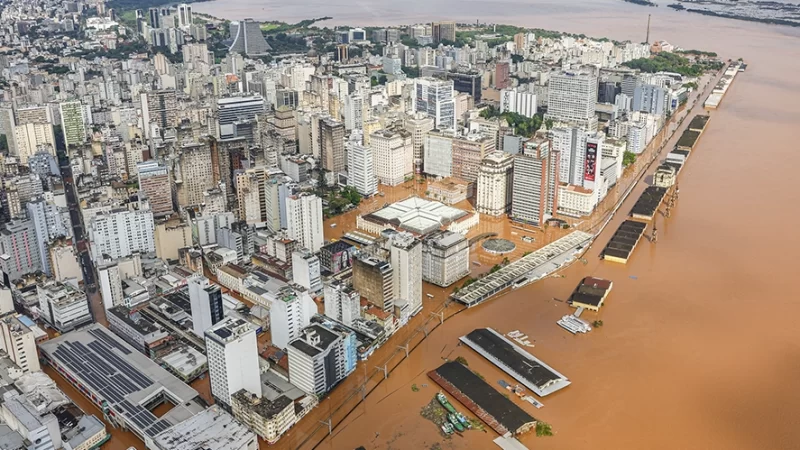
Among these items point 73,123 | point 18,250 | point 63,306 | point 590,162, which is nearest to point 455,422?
point 63,306

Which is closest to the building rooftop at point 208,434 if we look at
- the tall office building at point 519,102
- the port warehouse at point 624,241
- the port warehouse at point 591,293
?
the port warehouse at point 591,293

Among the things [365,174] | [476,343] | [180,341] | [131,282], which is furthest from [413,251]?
[365,174]

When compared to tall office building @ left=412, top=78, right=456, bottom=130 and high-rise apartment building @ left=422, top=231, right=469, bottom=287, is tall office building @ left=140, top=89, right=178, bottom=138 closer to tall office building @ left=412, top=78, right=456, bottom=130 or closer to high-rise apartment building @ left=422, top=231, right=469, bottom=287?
tall office building @ left=412, top=78, right=456, bottom=130

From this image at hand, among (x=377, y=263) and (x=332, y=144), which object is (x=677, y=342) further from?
(x=332, y=144)

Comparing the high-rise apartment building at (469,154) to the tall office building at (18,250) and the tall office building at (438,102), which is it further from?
the tall office building at (18,250)

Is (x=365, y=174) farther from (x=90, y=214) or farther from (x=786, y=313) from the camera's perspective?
(x=786, y=313)

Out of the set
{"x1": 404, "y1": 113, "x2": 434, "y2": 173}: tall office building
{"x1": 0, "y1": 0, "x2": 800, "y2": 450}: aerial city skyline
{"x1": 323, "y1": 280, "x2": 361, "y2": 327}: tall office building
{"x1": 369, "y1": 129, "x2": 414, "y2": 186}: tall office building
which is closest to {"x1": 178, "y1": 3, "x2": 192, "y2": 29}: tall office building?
{"x1": 0, "y1": 0, "x2": 800, "y2": 450}: aerial city skyline

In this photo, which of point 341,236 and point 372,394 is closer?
point 372,394
